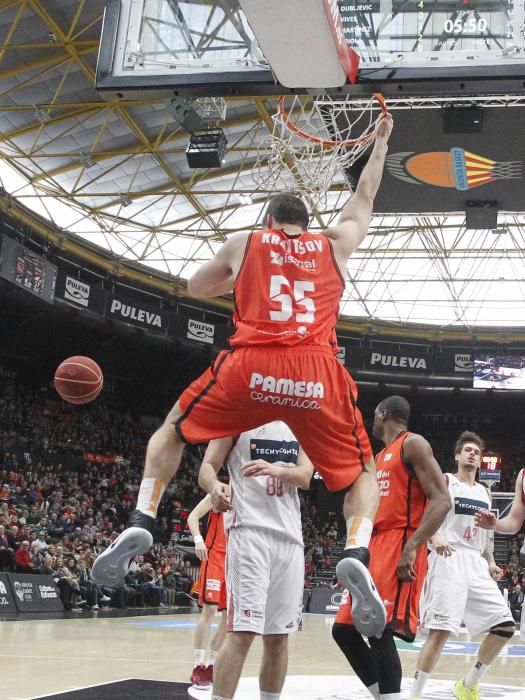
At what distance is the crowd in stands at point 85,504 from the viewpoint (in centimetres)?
1731

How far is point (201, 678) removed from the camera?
6.25 meters

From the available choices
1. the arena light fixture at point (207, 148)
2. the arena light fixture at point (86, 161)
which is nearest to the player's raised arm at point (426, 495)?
the arena light fixture at point (207, 148)

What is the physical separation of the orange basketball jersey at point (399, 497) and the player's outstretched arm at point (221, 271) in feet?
5.78

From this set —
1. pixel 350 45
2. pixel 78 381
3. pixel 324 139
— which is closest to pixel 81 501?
pixel 78 381

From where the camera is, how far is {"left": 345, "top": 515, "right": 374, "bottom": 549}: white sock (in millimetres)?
3555

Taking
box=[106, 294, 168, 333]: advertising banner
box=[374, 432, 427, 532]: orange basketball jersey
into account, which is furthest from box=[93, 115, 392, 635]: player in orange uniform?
box=[106, 294, 168, 333]: advertising banner

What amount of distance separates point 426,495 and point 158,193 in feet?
60.4

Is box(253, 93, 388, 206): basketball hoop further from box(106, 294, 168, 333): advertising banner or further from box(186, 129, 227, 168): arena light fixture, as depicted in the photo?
box(106, 294, 168, 333): advertising banner

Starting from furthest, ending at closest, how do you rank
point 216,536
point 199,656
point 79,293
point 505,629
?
point 79,293, point 216,536, point 199,656, point 505,629

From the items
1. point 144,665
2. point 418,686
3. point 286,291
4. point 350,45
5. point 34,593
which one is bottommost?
point 34,593

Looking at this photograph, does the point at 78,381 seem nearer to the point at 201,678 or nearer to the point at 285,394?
the point at 201,678

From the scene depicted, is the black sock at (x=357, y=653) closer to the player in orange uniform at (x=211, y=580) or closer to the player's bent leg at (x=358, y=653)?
the player's bent leg at (x=358, y=653)

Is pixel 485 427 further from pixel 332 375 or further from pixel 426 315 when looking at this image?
pixel 332 375

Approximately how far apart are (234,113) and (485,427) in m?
20.8
